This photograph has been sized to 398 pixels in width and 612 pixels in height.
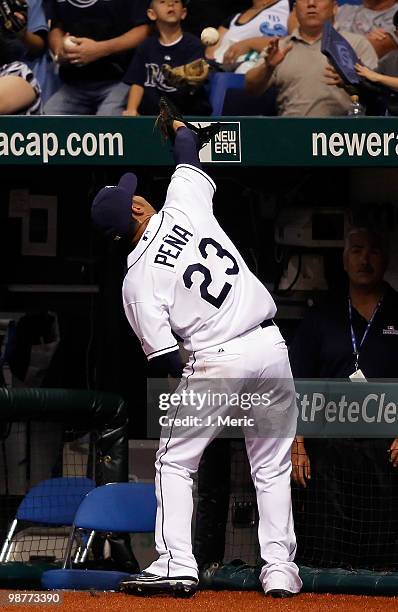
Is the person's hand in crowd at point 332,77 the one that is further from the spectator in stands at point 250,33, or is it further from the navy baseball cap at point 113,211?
the navy baseball cap at point 113,211

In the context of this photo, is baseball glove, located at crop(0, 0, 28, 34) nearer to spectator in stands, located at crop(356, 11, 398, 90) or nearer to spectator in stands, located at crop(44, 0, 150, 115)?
spectator in stands, located at crop(44, 0, 150, 115)

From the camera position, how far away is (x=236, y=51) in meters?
7.38

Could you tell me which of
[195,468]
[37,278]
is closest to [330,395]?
[195,468]

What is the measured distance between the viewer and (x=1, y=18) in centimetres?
711

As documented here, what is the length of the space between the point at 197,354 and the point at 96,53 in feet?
9.30

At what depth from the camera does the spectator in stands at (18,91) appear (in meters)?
6.66

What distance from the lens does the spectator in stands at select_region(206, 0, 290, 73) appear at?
734 centimetres

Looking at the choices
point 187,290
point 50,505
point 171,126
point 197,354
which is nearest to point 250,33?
point 171,126

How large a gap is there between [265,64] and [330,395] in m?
2.09

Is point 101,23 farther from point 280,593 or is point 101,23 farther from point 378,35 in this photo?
point 280,593

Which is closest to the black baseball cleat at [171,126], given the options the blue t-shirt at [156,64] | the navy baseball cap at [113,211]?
the navy baseball cap at [113,211]

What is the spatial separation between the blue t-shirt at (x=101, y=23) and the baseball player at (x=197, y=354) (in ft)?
7.36

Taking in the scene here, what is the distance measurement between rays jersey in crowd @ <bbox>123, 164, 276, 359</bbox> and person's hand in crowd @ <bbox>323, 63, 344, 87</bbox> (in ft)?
5.60

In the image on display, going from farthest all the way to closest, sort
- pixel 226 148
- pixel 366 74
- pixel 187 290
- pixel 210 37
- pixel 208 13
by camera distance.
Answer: pixel 208 13 < pixel 210 37 < pixel 366 74 < pixel 226 148 < pixel 187 290
